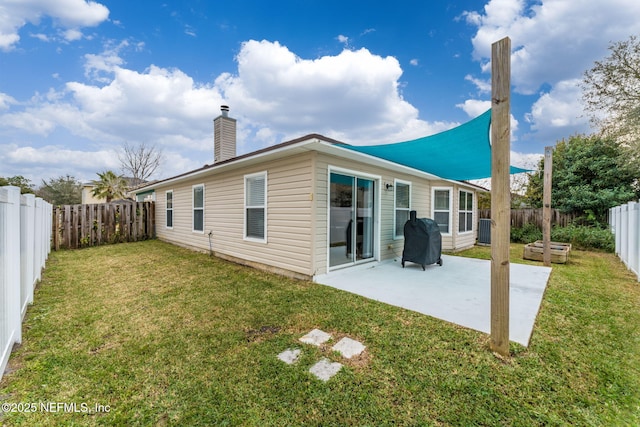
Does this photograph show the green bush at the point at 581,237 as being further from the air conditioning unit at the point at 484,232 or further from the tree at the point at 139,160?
the tree at the point at 139,160

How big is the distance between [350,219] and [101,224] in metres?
9.59

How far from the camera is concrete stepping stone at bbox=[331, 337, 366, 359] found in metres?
2.48

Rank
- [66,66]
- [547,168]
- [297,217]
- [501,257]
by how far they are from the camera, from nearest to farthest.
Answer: [501,257]
[297,217]
[547,168]
[66,66]

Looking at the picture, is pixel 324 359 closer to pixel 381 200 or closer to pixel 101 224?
pixel 381 200

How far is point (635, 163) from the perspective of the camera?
10297mm

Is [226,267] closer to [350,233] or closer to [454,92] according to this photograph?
[350,233]

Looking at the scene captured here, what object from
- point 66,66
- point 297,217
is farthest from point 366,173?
point 66,66

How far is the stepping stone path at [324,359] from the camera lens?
2.21 m

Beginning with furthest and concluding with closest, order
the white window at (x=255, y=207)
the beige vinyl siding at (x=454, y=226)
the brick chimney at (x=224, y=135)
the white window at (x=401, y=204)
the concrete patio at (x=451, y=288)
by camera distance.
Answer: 1. the brick chimney at (x=224, y=135)
2. the beige vinyl siding at (x=454, y=226)
3. the white window at (x=401, y=204)
4. the white window at (x=255, y=207)
5. the concrete patio at (x=451, y=288)

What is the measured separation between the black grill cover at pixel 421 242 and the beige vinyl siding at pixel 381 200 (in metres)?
0.73

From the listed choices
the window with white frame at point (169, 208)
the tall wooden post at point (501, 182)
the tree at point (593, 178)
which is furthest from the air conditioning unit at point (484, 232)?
the window with white frame at point (169, 208)

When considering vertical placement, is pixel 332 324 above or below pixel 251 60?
below

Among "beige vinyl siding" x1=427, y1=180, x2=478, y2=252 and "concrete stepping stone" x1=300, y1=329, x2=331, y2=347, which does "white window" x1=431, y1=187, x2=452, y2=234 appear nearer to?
"beige vinyl siding" x1=427, y1=180, x2=478, y2=252

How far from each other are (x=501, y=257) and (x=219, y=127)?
891 centimetres
